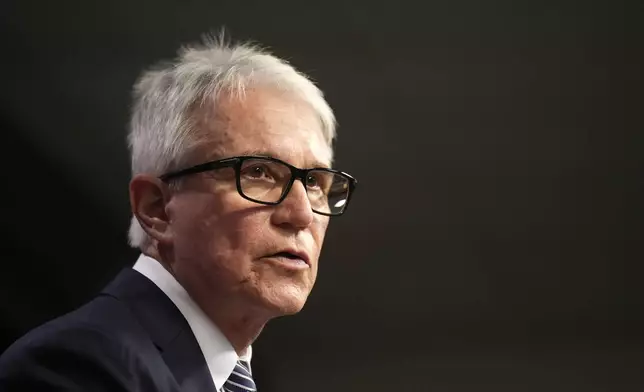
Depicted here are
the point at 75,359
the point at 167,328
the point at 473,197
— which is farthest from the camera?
the point at 473,197

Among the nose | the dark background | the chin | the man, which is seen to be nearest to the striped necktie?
the man

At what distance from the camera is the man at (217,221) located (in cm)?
85

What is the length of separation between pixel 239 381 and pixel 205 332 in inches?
3.5

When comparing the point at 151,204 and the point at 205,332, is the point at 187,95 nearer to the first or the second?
the point at 151,204

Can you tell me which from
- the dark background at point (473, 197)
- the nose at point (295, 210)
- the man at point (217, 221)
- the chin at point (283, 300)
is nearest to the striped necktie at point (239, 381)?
the man at point (217, 221)

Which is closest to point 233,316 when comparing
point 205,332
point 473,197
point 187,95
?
point 205,332

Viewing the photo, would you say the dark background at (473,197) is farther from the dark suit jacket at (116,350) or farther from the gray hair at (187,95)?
the dark suit jacket at (116,350)

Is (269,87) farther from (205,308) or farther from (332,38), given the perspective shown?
(332,38)

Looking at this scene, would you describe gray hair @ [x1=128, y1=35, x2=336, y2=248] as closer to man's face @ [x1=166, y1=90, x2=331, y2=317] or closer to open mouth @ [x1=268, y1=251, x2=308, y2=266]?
man's face @ [x1=166, y1=90, x2=331, y2=317]

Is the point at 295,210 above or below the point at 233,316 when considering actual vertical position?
above

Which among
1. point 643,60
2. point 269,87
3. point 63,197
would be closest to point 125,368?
point 269,87

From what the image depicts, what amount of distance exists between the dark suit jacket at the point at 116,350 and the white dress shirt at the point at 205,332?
11 mm

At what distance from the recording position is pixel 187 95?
2.99 ft

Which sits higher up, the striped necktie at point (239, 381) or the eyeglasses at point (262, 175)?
the eyeglasses at point (262, 175)
